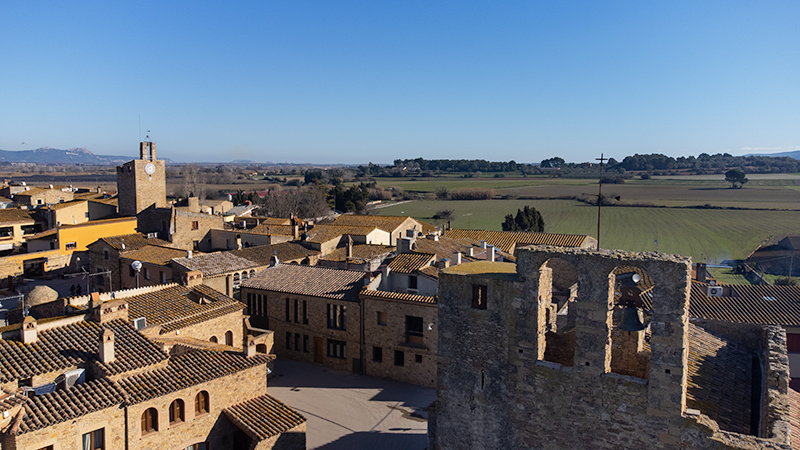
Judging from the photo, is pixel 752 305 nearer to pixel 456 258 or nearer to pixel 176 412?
pixel 456 258

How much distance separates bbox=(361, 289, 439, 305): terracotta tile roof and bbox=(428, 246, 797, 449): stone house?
11155mm

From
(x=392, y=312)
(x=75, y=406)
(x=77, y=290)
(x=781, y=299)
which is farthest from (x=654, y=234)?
(x=75, y=406)

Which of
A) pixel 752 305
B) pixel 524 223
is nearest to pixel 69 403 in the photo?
pixel 752 305

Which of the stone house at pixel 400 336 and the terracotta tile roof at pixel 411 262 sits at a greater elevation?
the terracotta tile roof at pixel 411 262

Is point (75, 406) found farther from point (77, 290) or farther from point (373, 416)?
point (77, 290)

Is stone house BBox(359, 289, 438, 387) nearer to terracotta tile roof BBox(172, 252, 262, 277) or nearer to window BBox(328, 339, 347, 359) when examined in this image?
window BBox(328, 339, 347, 359)

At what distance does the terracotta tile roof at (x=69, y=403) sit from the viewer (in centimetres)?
1422

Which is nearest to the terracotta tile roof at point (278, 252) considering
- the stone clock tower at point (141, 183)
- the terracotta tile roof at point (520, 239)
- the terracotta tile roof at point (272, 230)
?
the terracotta tile roof at point (272, 230)

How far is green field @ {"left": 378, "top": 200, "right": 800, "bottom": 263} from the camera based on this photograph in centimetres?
6269

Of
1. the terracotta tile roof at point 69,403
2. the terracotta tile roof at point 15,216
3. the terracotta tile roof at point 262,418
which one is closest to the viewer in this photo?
the terracotta tile roof at point 69,403

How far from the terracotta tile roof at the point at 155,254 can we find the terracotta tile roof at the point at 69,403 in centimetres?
1815

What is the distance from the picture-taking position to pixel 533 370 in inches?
473

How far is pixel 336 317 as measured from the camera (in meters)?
28.1

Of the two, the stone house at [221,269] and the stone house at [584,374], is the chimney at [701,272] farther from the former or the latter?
the stone house at [221,269]
